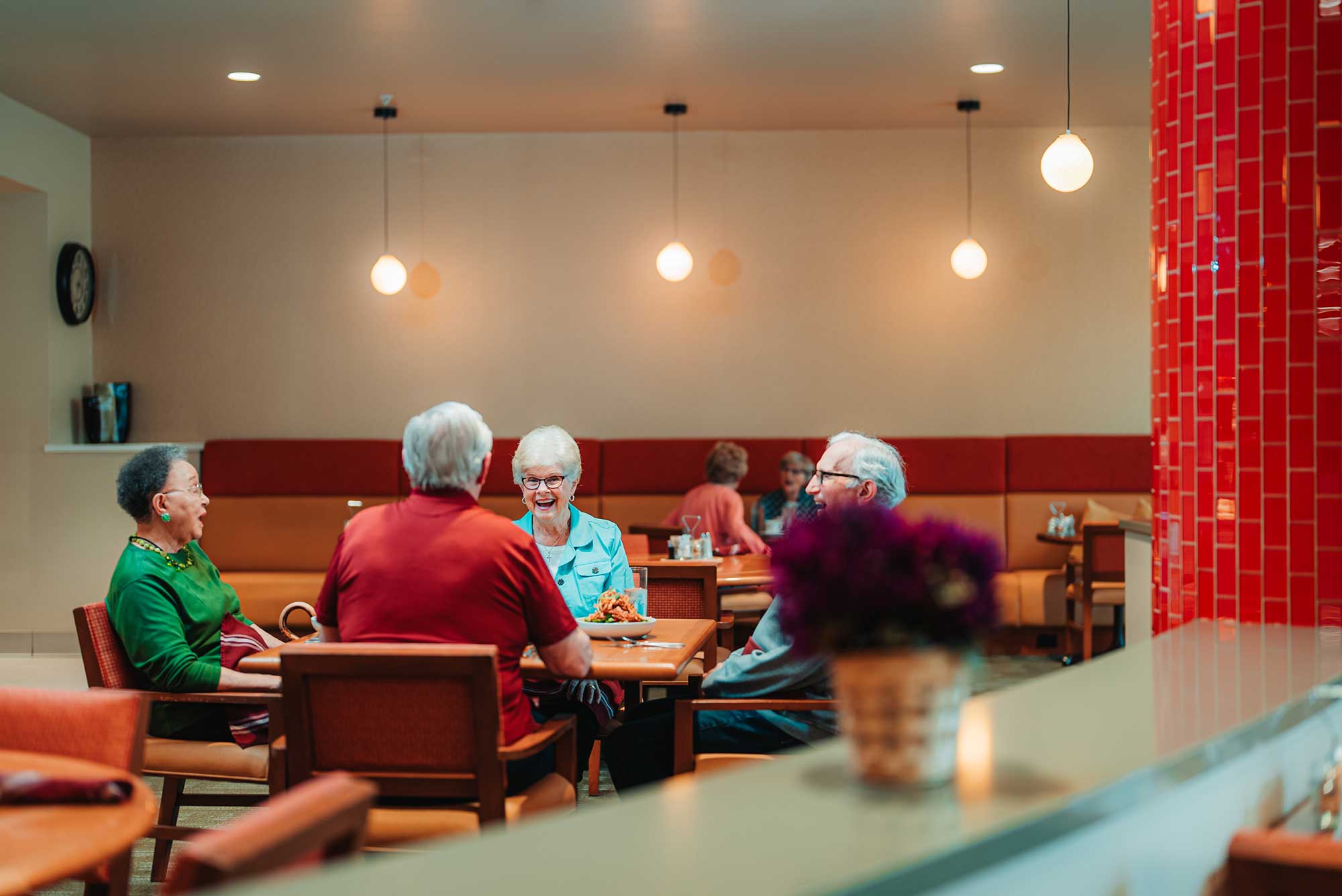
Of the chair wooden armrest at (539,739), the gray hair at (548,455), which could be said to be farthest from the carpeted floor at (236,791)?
the gray hair at (548,455)

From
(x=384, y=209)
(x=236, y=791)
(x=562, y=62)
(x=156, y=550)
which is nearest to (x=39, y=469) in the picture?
(x=384, y=209)

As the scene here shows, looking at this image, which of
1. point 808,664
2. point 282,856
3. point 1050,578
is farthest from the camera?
point 1050,578

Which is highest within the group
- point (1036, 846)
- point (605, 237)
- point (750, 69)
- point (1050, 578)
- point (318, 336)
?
point (750, 69)

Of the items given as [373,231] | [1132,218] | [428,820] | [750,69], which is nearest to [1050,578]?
[1132,218]

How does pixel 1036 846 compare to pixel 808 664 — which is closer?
pixel 1036 846

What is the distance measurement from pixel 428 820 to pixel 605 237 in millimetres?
6026

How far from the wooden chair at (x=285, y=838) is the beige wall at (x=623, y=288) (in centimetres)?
694

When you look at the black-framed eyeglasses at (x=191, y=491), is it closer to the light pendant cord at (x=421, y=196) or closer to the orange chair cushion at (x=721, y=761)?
the orange chair cushion at (x=721, y=761)

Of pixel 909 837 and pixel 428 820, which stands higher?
pixel 909 837

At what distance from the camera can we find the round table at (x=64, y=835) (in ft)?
4.83

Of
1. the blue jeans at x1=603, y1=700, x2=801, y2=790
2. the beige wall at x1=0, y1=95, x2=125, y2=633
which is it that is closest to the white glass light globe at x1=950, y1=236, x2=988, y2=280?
the blue jeans at x1=603, y1=700, x2=801, y2=790

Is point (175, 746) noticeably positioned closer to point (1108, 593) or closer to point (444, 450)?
point (444, 450)

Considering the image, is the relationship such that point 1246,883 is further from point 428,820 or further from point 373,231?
point 373,231

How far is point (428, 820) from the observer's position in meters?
2.57
